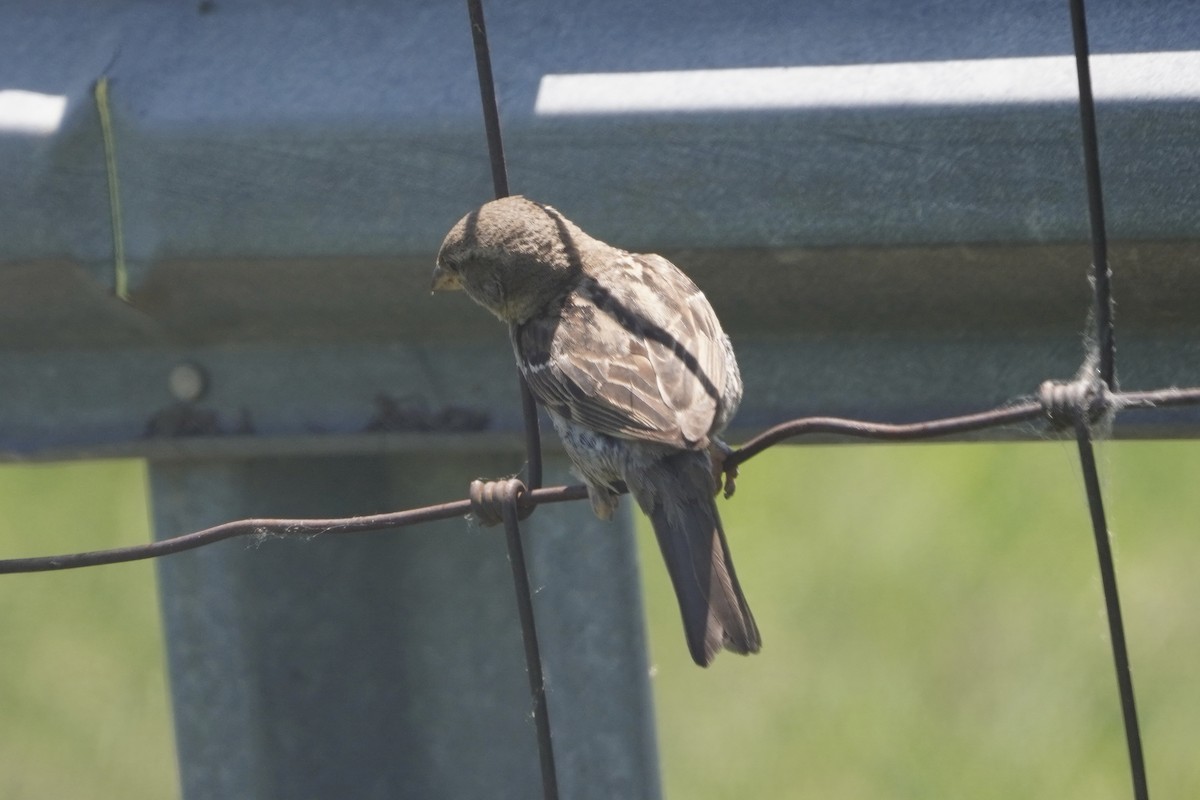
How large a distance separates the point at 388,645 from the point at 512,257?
→ 3.46 ft

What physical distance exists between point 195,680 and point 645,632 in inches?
32.6

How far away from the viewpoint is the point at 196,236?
2922 mm

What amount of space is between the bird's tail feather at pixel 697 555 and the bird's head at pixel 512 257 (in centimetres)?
47

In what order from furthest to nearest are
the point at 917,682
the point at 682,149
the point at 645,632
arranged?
the point at 917,682 → the point at 645,632 → the point at 682,149

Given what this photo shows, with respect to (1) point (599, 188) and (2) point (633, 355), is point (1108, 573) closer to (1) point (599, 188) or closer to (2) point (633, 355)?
(1) point (599, 188)

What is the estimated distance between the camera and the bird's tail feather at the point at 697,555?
296 centimetres

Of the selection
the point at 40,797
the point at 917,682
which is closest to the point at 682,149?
the point at 917,682

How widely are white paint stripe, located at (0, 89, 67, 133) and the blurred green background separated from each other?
3396 mm

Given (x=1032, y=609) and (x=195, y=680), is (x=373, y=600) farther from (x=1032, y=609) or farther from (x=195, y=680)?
(x=1032, y=609)

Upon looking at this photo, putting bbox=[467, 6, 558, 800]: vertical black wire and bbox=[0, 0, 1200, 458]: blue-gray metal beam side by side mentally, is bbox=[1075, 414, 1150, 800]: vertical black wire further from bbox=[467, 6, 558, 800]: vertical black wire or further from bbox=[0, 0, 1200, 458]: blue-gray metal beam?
bbox=[467, 6, 558, 800]: vertical black wire

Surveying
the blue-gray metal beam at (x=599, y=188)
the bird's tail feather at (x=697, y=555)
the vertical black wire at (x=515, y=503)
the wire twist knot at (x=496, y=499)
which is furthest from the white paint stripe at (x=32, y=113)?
the bird's tail feather at (x=697, y=555)

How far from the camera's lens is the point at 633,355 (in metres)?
3.60

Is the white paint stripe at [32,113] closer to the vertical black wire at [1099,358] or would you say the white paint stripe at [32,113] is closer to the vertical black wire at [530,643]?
the vertical black wire at [530,643]

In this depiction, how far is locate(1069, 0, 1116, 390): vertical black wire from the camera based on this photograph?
2.19 metres
